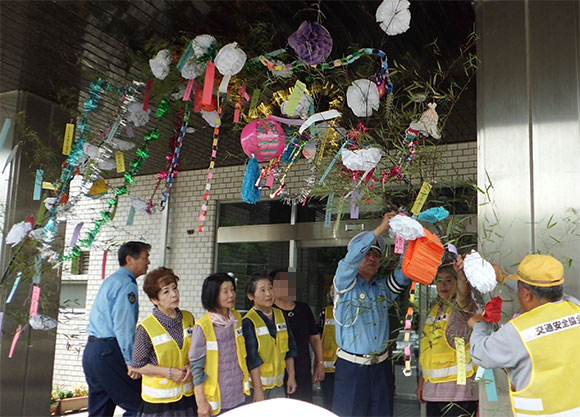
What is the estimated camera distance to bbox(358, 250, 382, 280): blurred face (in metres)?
3.55

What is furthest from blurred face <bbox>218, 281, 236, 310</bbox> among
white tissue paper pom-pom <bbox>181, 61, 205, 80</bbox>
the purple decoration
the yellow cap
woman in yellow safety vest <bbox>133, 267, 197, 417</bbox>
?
the yellow cap

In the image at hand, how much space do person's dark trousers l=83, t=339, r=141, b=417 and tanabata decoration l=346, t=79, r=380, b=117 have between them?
260 cm

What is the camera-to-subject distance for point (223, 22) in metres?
3.59

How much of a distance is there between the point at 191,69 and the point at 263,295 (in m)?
1.71

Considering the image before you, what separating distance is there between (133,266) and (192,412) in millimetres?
1294

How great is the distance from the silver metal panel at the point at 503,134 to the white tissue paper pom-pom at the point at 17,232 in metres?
3.54

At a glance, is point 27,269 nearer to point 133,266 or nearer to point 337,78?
point 133,266

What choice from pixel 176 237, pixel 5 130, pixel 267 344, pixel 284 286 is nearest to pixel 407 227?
pixel 267 344

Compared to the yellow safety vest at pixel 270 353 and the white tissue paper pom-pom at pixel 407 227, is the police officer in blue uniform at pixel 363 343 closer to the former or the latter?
the yellow safety vest at pixel 270 353

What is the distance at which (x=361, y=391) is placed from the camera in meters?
3.40

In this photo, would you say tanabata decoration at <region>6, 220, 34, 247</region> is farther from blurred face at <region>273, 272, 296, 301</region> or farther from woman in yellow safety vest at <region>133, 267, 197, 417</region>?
blurred face at <region>273, 272, 296, 301</region>

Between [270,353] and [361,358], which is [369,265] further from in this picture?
[270,353]

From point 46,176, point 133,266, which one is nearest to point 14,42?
point 46,176

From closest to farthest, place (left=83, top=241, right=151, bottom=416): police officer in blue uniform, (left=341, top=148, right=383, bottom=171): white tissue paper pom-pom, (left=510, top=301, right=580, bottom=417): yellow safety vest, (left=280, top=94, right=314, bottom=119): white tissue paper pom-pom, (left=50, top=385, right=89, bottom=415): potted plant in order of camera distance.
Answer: (left=510, top=301, right=580, bottom=417): yellow safety vest, (left=341, top=148, right=383, bottom=171): white tissue paper pom-pom, (left=280, top=94, right=314, bottom=119): white tissue paper pom-pom, (left=83, top=241, right=151, bottom=416): police officer in blue uniform, (left=50, top=385, right=89, bottom=415): potted plant
